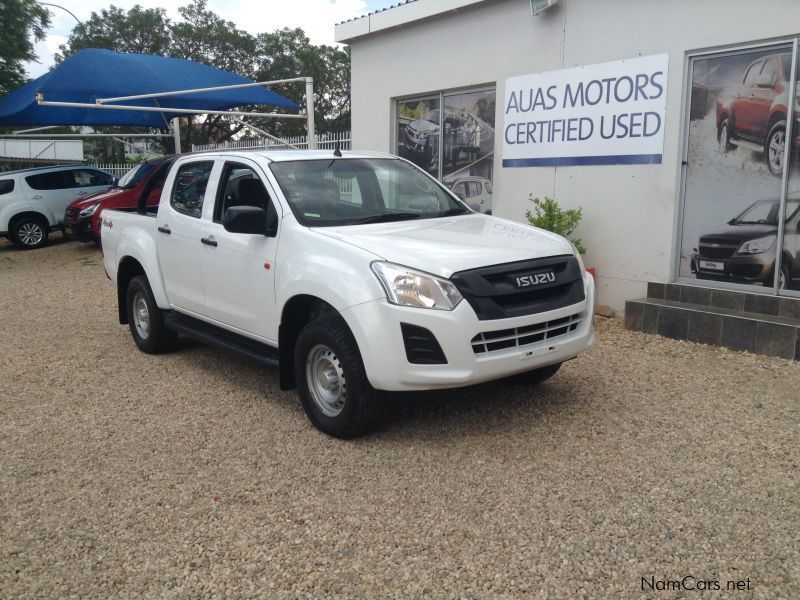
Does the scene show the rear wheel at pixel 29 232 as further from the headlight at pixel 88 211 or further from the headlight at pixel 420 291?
the headlight at pixel 420 291

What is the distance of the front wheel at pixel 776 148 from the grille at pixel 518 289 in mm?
3199

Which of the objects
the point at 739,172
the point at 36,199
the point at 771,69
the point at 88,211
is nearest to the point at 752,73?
the point at 771,69

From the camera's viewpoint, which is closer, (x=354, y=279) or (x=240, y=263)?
(x=354, y=279)

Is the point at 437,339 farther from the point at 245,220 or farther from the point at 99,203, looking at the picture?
the point at 99,203

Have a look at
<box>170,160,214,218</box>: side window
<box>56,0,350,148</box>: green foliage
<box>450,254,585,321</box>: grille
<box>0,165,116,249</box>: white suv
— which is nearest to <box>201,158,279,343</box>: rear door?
<box>170,160,214,218</box>: side window

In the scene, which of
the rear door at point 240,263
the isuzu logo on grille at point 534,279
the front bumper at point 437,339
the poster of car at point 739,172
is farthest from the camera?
the poster of car at point 739,172

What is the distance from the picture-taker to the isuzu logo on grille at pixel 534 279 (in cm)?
434

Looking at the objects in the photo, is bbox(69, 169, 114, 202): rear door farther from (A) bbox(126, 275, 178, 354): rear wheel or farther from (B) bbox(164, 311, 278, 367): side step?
(B) bbox(164, 311, 278, 367): side step

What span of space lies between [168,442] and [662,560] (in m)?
3.04

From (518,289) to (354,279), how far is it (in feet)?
3.18

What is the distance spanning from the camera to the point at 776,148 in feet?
22.2

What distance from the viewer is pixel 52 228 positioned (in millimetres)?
16953

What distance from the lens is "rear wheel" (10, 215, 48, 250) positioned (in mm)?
16500

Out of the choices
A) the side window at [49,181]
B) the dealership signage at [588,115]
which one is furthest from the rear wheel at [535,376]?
the side window at [49,181]
